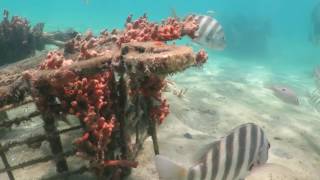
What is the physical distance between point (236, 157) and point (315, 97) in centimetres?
1277

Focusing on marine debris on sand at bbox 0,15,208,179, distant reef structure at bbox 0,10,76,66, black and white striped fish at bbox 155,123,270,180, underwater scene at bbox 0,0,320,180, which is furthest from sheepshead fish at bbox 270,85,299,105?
black and white striped fish at bbox 155,123,270,180

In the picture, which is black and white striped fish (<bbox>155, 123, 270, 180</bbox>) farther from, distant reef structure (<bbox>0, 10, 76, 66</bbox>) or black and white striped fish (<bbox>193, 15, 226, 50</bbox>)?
distant reef structure (<bbox>0, 10, 76, 66</bbox>)

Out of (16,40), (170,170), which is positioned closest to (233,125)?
(170,170)

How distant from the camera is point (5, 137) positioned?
6125 millimetres

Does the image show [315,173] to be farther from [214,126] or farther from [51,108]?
[51,108]

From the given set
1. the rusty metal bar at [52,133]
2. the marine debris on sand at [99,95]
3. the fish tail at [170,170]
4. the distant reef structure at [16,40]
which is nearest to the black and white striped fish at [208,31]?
the marine debris on sand at [99,95]

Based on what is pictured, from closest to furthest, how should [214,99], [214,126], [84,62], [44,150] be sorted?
[84,62] → [44,150] → [214,126] → [214,99]

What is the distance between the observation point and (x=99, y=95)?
12.7 feet

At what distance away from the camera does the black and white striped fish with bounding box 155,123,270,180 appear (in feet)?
8.89

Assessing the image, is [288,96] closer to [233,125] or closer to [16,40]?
[233,125]

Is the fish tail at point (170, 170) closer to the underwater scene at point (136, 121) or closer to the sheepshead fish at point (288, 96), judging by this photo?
A: the underwater scene at point (136, 121)

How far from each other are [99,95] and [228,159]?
1548mm

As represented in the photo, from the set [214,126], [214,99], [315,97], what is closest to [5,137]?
[214,126]

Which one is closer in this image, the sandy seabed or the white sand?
the sandy seabed
